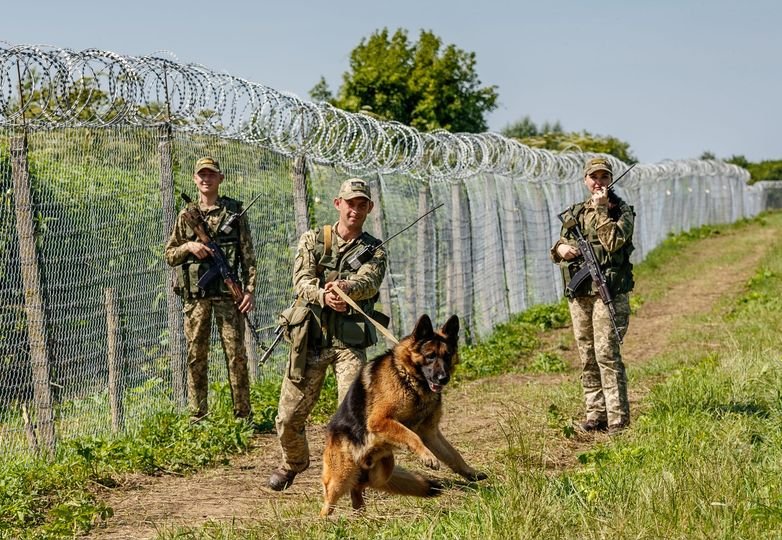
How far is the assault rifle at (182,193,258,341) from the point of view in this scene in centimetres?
808

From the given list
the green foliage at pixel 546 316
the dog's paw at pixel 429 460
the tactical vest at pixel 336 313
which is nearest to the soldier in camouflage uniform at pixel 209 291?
the tactical vest at pixel 336 313

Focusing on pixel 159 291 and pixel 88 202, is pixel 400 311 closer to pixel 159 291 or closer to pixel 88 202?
pixel 159 291

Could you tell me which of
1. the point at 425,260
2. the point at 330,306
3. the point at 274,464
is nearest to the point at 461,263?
the point at 425,260

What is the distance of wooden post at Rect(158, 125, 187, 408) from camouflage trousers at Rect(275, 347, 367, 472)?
84.1 inches

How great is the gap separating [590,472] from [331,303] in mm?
1695

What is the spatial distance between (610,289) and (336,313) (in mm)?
2278

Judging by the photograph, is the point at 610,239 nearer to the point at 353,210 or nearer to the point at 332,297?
the point at 353,210

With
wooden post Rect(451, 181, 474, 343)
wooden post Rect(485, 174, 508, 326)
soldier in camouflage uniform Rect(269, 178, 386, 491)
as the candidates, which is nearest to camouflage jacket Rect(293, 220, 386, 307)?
soldier in camouflage uniform Rect(269, 178, 386, 491)

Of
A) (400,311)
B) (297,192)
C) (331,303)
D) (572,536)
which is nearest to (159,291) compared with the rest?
(297,192)

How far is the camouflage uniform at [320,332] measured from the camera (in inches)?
245

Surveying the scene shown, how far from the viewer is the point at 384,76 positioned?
30.3m

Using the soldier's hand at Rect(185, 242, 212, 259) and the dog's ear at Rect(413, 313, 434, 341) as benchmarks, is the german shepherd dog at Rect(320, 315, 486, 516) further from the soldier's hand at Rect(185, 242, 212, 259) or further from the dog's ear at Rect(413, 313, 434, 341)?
the soldier's hand at Rect(185, 242, 212, 259)

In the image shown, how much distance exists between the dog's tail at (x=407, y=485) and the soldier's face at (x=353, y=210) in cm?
141

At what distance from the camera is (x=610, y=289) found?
7.70 m
